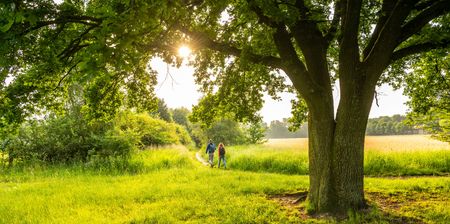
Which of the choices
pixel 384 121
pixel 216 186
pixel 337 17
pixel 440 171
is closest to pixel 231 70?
pixel 337 17

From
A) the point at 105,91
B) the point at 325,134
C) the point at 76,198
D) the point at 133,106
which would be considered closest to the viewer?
the point at 325,134

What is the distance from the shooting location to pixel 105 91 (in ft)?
33.9

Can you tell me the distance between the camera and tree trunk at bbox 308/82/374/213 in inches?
320

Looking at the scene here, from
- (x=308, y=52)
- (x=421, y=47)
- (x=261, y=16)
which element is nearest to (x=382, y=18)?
(x=421, y=47)

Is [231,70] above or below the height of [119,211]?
above

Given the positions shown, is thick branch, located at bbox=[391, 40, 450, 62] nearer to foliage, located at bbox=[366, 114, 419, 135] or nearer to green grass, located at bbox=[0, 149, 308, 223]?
green grass, located at bbox=[0, 149, 308, 223]

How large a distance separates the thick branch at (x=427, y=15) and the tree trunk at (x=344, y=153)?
1679 millimetres

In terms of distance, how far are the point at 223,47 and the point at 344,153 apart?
4.20 m

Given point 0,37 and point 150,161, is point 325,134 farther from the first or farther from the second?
point 150,161

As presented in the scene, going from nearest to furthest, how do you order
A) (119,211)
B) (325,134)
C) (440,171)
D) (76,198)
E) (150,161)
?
(325,134), (119,211), (76,198), (440,171), (150,161)

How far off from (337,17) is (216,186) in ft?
24.7

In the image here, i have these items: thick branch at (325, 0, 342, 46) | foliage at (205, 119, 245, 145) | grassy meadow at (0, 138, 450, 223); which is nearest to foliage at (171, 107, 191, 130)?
foliage at (205, 119, 245, 145)

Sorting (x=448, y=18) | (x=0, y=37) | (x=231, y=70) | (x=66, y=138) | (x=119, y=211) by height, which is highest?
(x=448, y=18)

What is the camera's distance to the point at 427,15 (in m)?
7.52
